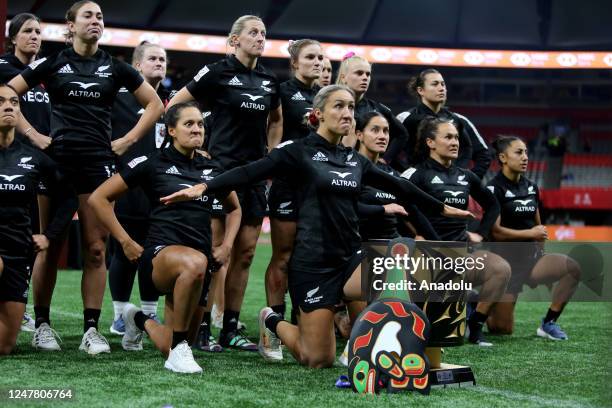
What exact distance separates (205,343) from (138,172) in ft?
4.33

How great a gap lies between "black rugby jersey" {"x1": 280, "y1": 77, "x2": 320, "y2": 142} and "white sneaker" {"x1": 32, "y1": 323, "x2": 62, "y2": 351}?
217 cm

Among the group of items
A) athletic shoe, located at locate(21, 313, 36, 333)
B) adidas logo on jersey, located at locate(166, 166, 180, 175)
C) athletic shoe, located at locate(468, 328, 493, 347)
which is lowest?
athletic shoe, located at locate(21, 313, 36, 333)

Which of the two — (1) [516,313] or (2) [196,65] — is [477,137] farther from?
(2) [196,65]

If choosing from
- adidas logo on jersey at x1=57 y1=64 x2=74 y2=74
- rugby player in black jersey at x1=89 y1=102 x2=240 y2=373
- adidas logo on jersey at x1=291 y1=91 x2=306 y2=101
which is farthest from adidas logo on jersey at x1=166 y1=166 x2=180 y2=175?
adidas logo on jersey at x1=291 y1=91 x2=306 y2=101

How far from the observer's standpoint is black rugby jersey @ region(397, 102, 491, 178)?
22.6ft

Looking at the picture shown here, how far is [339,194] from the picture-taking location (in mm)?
4965

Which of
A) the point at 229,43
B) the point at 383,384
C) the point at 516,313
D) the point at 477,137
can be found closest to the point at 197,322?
the point at 383,384

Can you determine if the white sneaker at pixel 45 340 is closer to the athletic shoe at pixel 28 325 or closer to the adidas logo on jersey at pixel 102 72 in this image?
the athletic shoe at pixel 28 325

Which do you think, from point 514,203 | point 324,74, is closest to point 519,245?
point 514,203

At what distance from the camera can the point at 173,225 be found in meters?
4.94

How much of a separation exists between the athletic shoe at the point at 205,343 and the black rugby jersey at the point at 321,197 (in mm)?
925

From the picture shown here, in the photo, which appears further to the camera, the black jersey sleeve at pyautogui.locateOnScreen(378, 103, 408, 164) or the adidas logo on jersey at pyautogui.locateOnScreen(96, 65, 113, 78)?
the black jersey sleeve at pyautogui.locateOnScreen(378, 103, 408, 164)

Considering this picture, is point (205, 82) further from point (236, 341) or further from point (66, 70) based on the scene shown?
point (236, 341)

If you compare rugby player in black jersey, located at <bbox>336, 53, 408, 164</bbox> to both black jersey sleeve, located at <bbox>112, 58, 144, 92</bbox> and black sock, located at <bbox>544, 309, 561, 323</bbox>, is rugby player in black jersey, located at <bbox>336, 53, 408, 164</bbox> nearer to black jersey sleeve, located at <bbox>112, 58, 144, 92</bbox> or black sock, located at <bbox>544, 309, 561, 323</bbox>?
black jersey sleeve, located at <bbox>112, 58, 144, 92</bbox>
